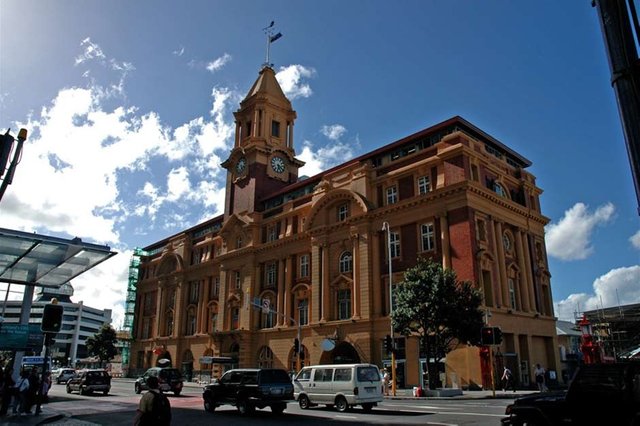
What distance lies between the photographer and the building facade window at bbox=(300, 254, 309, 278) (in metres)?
47.0

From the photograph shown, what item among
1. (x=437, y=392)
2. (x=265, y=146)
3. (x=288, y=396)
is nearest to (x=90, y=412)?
(x=288, y=396)

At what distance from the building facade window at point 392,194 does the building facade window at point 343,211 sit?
4314 mm

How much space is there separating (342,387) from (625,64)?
18149 millimetres

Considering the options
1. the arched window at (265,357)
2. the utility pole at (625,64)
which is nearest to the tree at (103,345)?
the arched window at (265,357)

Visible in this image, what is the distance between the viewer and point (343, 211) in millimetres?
44625

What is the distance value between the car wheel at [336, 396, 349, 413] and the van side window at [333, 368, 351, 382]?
2.42ft

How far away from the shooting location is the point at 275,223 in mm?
52438

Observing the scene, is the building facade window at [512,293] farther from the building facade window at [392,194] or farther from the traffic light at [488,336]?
the traffic light at [488,336]

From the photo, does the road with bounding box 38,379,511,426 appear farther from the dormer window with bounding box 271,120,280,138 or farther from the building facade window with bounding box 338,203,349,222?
the dormer window with bounding box 271,120,280,138

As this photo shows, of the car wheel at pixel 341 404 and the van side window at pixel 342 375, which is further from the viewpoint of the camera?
the van side window at pixel 342 375

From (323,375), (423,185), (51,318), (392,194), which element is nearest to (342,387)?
(323,375)

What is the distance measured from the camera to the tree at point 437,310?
A: 1148 inches

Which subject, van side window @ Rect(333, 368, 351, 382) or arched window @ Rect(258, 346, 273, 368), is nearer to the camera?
van side window @ Rect(333, 368, 351, 382)

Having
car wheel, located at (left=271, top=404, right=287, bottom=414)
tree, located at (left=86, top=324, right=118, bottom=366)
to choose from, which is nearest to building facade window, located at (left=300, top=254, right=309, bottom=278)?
car wheel, located at (left=271, top=404, right=287, bottom=414)
